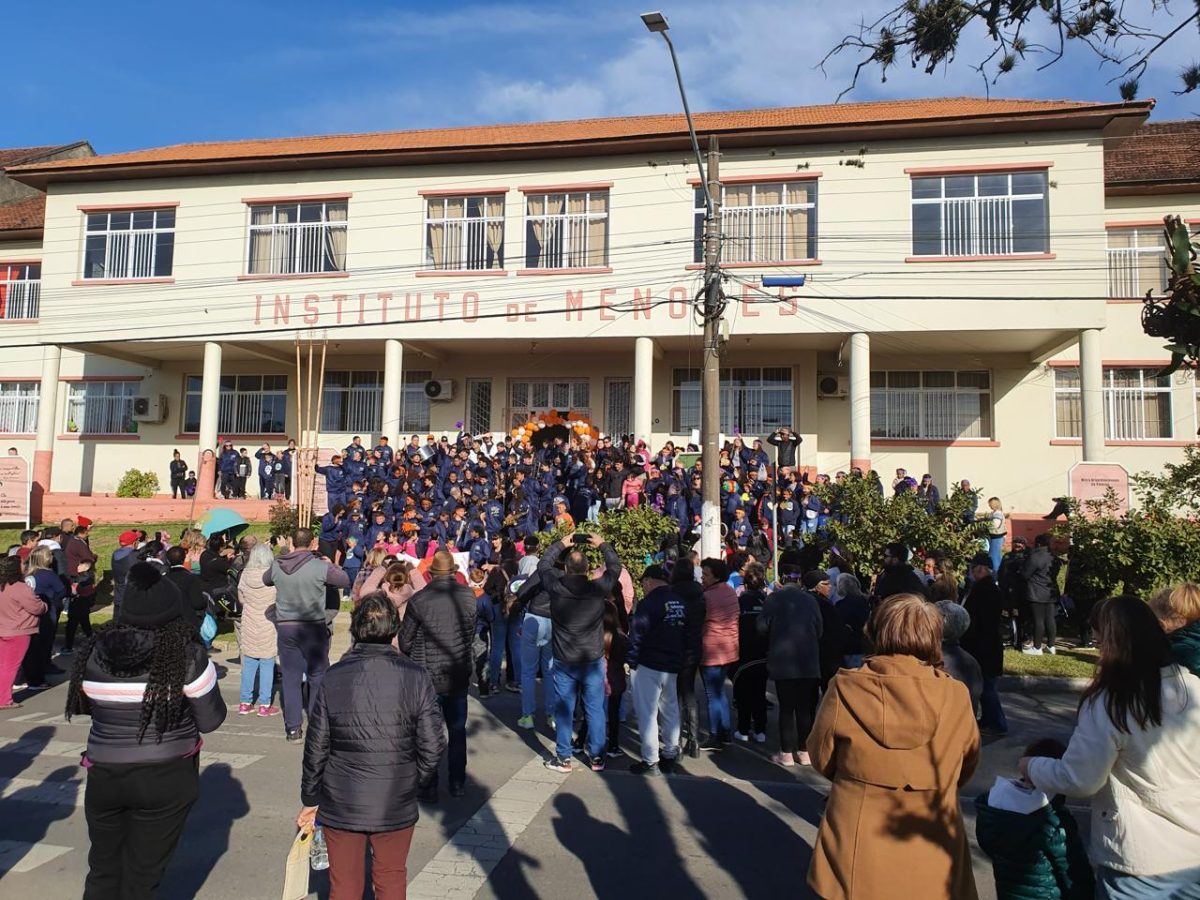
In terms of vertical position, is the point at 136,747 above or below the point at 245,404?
below

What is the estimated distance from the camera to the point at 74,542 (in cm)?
1159

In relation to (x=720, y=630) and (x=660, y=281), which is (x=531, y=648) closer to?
(x=720, y=630)

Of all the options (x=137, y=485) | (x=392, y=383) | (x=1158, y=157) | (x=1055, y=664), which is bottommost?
(x=1055, y=664)

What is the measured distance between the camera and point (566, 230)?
66.5 feet

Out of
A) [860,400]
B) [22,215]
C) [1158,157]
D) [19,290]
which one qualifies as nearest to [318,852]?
[860,400]

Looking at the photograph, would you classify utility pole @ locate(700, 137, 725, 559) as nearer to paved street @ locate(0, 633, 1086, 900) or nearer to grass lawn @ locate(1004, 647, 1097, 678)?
grass lawn @ locate(1004, 647, 1097, 678)

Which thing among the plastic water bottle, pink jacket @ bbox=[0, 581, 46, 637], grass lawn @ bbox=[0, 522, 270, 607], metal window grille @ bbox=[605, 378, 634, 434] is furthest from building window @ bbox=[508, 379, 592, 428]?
the plastic water bottle

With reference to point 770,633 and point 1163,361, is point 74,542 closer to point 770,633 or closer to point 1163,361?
point 770,633

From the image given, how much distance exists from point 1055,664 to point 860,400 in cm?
922

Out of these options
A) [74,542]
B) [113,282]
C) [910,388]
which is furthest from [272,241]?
[910,388]

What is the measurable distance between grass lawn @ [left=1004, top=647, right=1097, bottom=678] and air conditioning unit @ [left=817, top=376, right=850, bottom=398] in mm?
10553

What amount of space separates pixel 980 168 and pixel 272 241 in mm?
17126

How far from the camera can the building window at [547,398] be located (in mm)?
22219

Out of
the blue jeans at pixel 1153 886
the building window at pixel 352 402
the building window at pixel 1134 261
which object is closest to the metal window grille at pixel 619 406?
the building window at pixel 352 402
